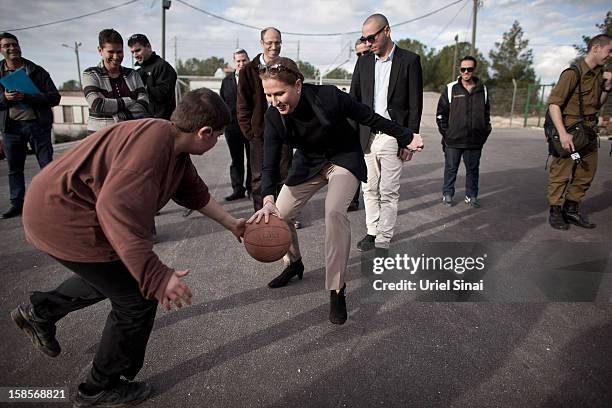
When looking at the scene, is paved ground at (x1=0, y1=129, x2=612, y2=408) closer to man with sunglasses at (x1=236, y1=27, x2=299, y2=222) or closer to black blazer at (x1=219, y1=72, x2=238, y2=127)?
man with sunglasses at (x1=236, y1=27, x2=299, y2=222)

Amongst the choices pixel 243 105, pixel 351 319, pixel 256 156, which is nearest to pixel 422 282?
pixel 351 319

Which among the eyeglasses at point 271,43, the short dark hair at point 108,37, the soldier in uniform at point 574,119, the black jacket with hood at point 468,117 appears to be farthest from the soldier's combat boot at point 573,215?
the short dark hair at point 108,37

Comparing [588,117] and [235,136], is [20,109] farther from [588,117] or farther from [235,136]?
[588,117]

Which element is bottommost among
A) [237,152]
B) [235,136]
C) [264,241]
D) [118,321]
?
[118,321]

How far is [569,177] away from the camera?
525 centimetres

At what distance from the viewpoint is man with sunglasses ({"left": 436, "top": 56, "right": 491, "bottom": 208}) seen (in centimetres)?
618

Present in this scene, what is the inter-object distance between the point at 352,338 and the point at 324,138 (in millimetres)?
1549

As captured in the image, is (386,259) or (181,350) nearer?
(181,350)

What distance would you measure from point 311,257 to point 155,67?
314cm

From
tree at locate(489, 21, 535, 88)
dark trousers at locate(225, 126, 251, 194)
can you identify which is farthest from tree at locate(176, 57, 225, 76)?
dark trousers at locate(225, 126, 251, 194)

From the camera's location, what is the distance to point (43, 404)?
2.24 metres

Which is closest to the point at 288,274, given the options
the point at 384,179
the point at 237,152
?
the point at 384,179

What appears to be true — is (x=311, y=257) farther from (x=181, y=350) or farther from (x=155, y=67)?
(x=155, y=67)

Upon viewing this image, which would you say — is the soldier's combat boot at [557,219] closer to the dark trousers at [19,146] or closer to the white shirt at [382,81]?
the white shirt at [382,81]
